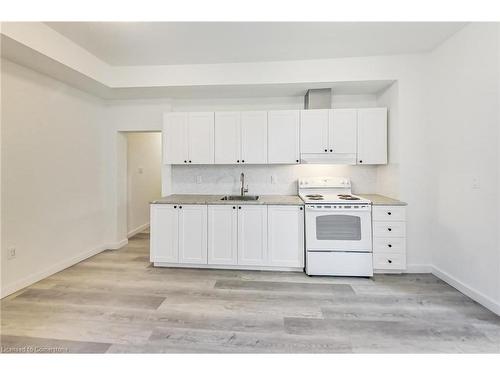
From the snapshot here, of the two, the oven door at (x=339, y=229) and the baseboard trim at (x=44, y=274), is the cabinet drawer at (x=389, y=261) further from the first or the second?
the baseboard trim at (x=44, y=274)

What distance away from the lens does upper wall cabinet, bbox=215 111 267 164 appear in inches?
135

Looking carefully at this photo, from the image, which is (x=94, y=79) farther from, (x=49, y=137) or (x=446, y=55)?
(x=446, y=55)

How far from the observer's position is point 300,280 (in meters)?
2.90

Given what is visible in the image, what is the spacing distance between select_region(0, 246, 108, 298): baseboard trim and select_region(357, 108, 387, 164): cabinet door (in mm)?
4274

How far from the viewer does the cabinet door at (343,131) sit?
3309 millimetres

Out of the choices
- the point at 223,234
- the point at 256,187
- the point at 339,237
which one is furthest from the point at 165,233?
the point at 339,237

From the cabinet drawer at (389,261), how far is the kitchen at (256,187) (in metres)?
0.02

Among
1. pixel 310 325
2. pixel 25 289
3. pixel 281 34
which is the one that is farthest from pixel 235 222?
pixel 25 289

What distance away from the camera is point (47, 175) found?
3.03 metres

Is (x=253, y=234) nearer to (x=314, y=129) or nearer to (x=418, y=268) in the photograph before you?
(x=314, y=129)

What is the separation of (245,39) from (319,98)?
1332mm

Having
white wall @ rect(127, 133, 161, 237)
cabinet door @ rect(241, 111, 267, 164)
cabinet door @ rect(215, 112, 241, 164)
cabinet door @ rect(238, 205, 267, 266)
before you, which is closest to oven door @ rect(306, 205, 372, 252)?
cabinet door @ rect(238, 205, 267, 266)

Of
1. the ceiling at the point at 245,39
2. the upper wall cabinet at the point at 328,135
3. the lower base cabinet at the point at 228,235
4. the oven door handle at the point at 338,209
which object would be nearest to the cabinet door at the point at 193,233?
the lower base cabinet at the point at 228,235

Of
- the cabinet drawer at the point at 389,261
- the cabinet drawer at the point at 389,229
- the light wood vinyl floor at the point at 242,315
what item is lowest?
the light wood vinyl floor at the point at 242,315
